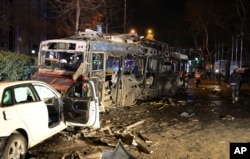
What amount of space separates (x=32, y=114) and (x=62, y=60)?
6.37 meters

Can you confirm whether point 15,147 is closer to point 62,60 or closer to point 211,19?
point 62,60

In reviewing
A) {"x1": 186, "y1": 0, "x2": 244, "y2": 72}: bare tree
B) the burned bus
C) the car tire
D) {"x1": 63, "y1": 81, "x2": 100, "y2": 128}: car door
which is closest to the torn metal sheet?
the car tire

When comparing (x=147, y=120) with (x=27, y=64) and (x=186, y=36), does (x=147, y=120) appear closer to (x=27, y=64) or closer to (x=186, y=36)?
(x=27, y=64)

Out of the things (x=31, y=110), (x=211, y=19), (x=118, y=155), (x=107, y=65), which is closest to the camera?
(x=118, y=155)

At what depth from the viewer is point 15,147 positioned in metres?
6.73

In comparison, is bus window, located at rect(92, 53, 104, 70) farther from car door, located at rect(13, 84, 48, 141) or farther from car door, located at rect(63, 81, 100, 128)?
car door, located at rect(13, 84, 48, 141)

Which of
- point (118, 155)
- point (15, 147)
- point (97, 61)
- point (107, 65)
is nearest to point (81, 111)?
point (15, 147)

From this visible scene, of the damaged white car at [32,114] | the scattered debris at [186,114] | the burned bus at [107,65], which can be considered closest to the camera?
the damaged white car at [32,114]

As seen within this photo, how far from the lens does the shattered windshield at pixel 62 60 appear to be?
520 inches

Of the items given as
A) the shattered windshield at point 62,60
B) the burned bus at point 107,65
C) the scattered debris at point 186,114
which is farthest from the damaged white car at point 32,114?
the scattered debris at point 186,114

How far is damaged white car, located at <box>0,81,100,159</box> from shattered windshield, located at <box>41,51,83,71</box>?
14.5 ft

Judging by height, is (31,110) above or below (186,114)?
above

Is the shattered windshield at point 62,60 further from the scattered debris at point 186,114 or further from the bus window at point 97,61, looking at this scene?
the scattered debris at point 186,114

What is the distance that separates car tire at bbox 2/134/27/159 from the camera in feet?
21.3
